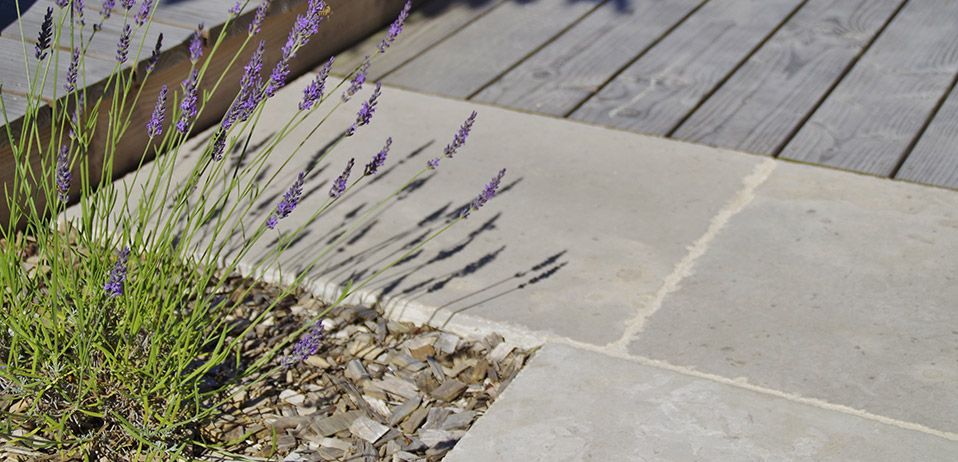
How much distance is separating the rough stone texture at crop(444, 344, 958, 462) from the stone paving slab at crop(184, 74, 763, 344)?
7.9 inches

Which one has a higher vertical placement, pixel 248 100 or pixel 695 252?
pixel 248 100

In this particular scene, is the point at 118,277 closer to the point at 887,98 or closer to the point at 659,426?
the point at 659,426

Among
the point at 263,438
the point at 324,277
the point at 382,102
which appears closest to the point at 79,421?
the point at 263,438

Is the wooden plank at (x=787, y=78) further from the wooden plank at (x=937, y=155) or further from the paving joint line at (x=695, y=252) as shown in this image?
the wooden plank at (x=937, y=155)

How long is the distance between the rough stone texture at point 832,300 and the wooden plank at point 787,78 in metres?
0.26

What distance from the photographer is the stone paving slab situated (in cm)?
288

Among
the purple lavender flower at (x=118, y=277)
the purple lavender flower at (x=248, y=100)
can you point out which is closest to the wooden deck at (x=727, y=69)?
the purple lavender flower at (x=248, y=100)

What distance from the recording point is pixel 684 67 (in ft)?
13.2

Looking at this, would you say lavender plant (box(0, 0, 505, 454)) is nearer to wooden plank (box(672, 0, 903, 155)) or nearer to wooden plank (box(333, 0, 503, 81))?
wooden plank (box(672, 0, 903, 155))

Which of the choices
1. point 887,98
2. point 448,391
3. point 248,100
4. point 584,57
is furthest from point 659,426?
point 584,57

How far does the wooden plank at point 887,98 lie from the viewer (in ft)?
11.5

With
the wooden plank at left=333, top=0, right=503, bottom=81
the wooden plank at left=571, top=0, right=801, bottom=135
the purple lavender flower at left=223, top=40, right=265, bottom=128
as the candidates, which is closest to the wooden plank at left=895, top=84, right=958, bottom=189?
the wooden plank at left=571, top=0, right=801, bottom=135

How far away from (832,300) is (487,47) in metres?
1.72

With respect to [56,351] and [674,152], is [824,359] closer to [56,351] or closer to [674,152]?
[674,152]
